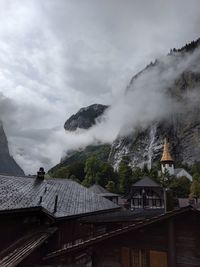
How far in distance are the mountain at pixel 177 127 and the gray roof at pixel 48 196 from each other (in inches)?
3903

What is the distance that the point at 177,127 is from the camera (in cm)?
12350

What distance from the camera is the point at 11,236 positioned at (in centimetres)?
1439

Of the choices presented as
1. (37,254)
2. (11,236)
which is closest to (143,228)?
(37,254)

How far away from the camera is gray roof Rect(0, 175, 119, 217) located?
15891mm

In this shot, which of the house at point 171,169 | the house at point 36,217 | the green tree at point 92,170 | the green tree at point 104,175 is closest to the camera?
the house at point 36,217

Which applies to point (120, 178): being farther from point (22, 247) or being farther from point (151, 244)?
point (151, 244)

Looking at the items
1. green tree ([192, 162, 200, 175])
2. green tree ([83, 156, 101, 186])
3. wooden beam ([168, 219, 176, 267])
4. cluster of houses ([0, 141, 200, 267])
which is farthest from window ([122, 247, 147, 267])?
green tree ([192, 162, 200, 175])

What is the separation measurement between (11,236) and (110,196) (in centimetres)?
4217

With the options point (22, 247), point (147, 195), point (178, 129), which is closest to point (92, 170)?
point (147, 195)

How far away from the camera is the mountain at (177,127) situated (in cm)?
11875

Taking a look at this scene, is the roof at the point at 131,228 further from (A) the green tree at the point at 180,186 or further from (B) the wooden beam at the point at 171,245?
(A) the green tree at the point at 180,186

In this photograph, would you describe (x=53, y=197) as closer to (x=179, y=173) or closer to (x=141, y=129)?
(x=179, y=173)

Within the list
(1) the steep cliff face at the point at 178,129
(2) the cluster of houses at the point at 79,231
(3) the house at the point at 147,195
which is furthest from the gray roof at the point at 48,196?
(1) the steep cliff face at the point at 178,129

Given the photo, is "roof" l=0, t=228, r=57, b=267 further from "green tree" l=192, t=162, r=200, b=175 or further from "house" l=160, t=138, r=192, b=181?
"green tree" l=192, t=162, r=200, b=175
